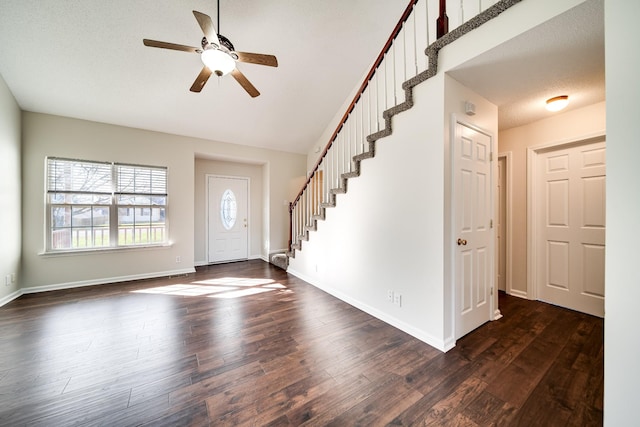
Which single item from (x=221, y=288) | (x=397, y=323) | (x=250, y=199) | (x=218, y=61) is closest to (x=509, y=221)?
(x=397, y=323)

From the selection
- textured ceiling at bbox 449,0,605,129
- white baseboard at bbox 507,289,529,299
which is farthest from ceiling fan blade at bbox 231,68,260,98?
white baseboard at bbox 507,289,529,299

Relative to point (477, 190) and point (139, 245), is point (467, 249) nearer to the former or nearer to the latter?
point (477, 190)

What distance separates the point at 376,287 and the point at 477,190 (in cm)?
152

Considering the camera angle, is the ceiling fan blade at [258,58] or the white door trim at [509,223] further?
the white door trim at [509,223]

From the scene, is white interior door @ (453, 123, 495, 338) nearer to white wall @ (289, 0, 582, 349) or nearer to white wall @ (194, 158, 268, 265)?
white wall @ (289, 0, 582, 349)

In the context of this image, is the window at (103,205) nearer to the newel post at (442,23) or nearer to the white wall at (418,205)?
the white wall at (418,205)

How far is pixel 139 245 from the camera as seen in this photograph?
4.18m

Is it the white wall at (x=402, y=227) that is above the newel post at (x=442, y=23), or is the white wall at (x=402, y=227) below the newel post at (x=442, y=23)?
below

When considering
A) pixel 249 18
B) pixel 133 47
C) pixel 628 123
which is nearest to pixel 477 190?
pixel 628 123

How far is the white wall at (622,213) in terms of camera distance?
106 cm

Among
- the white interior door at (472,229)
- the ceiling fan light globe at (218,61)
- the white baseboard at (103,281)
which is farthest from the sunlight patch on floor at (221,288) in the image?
the ceiling fan light globe at (218,61)

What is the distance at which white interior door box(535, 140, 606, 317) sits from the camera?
2.69m

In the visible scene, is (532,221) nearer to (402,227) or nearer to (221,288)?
(402,227)

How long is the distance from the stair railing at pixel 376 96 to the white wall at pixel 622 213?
110cm
